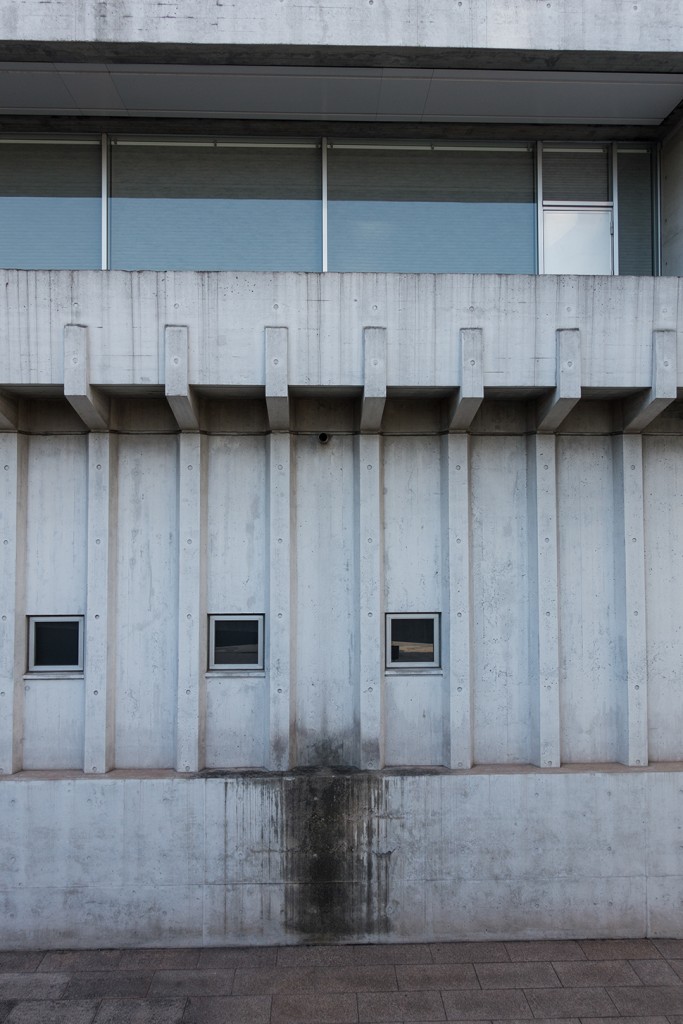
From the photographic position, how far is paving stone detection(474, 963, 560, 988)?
5.95m

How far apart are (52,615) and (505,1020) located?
5.63 m

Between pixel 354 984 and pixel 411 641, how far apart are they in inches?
124

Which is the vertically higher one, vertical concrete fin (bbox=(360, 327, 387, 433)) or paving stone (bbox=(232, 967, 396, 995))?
vertical concrete fin (bbox=(360, 327, 387, 433))

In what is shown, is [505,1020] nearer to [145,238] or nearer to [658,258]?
[658,258]

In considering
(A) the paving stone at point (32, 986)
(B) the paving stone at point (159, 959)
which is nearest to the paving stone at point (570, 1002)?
(B) the paving stone at point (159, 959)

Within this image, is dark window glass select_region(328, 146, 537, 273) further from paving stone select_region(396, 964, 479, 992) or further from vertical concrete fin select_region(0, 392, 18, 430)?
paving stone select_region(396, 964, 479, 992)

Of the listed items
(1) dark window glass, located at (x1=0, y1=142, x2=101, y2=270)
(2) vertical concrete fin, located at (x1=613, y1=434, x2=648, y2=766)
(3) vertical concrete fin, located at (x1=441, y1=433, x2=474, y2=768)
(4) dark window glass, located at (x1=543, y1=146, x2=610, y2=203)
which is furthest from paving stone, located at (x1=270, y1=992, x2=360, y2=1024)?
(4) dark window glass, located at (x1=543, y1=146, x2=610, y2=203)

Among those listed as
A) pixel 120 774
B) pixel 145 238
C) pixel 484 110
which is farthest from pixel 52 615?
pixel 484 110

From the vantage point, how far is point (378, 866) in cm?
664

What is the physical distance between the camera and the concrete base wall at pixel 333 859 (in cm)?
656

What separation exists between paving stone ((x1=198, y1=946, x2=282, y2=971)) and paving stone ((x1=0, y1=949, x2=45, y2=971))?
1.57m

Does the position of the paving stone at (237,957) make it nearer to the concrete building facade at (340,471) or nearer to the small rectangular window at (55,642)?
the concrete building facade at (340,471)

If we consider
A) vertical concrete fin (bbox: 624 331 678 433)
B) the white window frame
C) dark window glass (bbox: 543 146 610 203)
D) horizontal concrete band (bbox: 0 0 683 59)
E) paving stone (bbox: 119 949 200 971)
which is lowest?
paving stone (bbox: 119 949 200 971)

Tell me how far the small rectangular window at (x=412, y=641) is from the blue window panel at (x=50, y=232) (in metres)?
5.07
